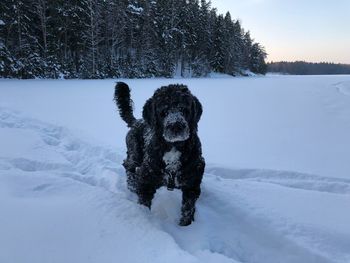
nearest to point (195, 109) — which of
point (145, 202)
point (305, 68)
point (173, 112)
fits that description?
point (173, 112)

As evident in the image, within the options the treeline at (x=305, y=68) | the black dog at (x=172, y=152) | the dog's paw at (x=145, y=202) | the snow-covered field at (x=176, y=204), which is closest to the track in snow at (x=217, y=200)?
the snow-covered field at (x=176, y=204)

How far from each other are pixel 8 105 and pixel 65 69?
71.4 feet

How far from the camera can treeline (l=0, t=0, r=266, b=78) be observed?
28812mm

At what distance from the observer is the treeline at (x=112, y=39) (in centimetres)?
2881

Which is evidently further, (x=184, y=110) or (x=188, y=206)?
(x=188, y=206)

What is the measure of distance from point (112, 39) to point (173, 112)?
124 ft

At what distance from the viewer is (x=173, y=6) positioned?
47.2 m

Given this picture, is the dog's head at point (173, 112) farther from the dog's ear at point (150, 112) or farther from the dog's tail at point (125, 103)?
the dog's tail at point (125, 103)

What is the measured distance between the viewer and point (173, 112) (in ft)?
11.9

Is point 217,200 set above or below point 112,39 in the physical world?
below

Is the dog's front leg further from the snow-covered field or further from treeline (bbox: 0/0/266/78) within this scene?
treeline (bbox: 0/0/266/78)

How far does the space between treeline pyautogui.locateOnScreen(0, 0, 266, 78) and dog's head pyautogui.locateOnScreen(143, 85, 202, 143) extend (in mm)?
25766

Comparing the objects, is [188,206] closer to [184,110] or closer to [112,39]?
[184,110]

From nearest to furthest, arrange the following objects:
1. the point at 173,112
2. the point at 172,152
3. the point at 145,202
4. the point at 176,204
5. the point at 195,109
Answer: the point at 173,112 → the point at 172,152 → the point at 195,109 → the point at 145,202 → the point at 176,204
